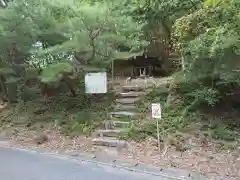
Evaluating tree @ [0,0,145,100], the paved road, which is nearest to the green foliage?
tree @ [0,0,145,100]

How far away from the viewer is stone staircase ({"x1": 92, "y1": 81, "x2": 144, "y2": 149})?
31.1 feet

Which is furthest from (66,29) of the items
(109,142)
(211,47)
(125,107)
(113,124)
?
(211,47)

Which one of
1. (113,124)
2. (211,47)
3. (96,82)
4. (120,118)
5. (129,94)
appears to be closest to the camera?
(211,47)

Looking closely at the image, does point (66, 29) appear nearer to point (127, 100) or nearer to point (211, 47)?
point (127, 100)

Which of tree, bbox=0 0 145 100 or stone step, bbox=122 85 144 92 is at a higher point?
tree, bbox=0 0 145 100

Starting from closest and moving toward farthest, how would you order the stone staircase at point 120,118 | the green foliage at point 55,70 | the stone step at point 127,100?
the stone staircase at point 120,118 → the green foliage at point 55,70 → the stone step at point 127,100

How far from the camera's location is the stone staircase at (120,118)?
373 inches

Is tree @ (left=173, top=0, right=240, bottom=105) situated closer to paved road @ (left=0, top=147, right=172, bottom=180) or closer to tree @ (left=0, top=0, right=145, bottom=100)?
tree @ (left=0, top=0, right=145, bottom=100)

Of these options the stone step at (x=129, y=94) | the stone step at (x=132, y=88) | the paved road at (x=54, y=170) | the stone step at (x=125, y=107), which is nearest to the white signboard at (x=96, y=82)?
the stone step at (x=125, y=107)

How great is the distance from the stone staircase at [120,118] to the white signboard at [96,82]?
82 cm

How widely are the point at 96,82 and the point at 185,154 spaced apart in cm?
413

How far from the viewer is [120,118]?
10570 millimetres

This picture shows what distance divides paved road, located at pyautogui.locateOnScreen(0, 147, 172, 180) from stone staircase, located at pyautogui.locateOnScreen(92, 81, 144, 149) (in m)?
1.18

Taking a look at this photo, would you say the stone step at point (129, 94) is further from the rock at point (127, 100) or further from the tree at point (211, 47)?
the tree at point (211, 47)
